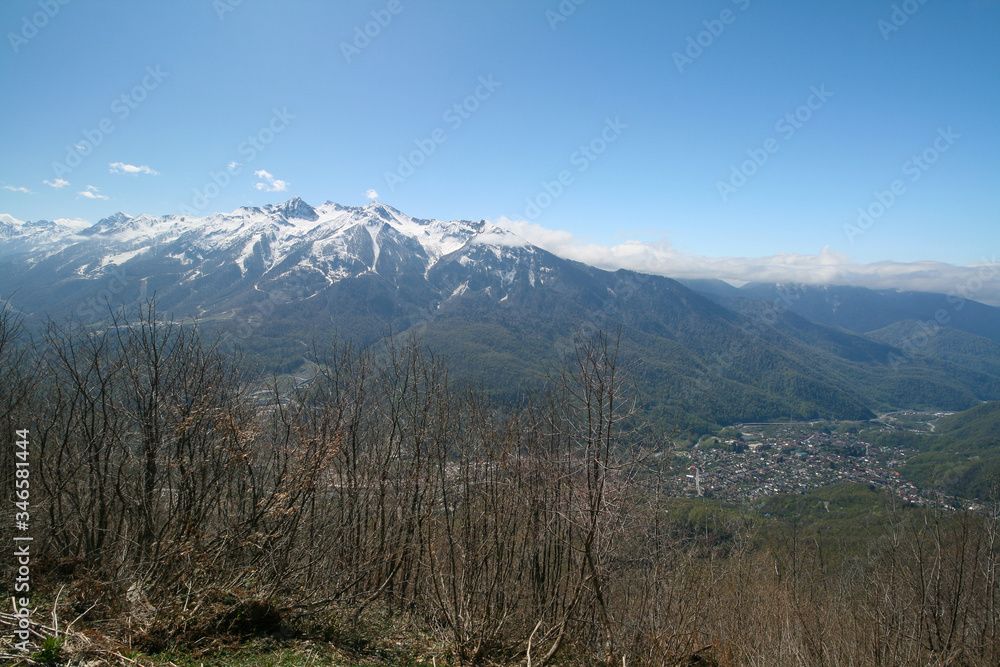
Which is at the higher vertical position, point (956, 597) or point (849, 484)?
point (956, 597)

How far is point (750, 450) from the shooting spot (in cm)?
10762

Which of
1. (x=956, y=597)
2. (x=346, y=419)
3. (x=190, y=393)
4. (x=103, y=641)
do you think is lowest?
(x=956, y=597)

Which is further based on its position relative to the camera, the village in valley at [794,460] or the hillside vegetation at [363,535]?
the village in valley at [794,460]

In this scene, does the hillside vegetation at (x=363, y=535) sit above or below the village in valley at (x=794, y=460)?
above

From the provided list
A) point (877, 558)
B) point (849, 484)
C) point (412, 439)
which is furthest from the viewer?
point (849, 484)

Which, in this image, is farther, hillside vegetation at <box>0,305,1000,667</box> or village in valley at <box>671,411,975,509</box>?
village in valley at <box>671,411,975,509</box>

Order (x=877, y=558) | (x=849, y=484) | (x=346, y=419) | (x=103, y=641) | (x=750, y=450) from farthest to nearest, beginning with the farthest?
(x=750, y=450) → (x=849, y=484) → (x=877, y=558) → (x=346, y=419) → (x=103, y=641)

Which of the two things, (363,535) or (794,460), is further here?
(794,460)

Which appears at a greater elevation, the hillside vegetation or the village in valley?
the hillside vegetation

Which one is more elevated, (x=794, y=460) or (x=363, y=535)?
(x=363, y=535)

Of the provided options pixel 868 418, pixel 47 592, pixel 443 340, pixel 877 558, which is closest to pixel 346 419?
pixel 47 592

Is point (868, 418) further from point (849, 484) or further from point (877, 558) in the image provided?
point (877, 558)

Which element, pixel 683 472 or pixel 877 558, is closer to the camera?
pixel 683 472

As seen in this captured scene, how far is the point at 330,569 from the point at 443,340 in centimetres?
16902
